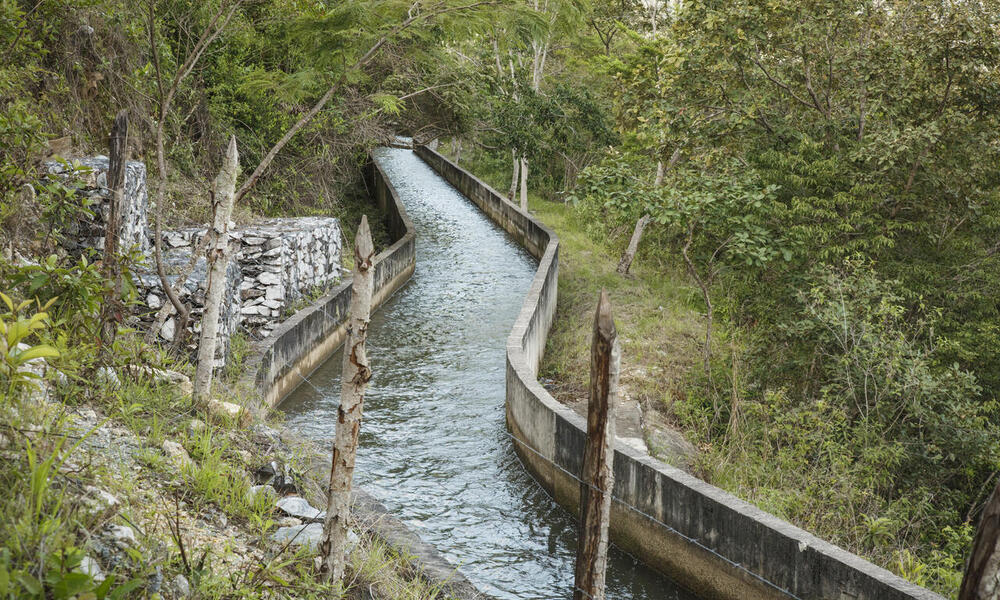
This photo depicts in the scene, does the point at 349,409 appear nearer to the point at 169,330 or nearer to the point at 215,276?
the point at 215,276

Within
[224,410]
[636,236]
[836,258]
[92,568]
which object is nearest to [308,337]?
[224,410]

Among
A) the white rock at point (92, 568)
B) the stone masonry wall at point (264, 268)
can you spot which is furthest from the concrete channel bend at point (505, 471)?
the white rock at point (92, 568)

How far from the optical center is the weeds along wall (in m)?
10.7

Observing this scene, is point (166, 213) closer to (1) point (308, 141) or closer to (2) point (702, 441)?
(1) point (308, 141)

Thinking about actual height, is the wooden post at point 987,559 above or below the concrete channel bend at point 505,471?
above

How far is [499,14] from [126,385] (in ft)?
19.6

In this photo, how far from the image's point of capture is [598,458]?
211 inches

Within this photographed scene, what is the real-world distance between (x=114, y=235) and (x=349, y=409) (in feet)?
10.5

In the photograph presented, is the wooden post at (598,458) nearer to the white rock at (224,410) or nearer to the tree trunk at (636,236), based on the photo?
the white rock at (224,410)

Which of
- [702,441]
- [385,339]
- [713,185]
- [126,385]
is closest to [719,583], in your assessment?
[702,441]

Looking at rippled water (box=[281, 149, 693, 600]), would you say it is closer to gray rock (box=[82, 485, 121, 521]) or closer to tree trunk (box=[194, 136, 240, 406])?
tree trunk (box=[194, 136, 240, 406])

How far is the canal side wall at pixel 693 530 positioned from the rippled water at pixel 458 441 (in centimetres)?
27

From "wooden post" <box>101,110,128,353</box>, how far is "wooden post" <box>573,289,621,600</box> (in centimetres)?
368

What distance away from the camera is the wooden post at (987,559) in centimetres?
386
